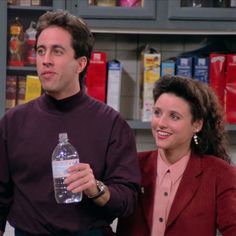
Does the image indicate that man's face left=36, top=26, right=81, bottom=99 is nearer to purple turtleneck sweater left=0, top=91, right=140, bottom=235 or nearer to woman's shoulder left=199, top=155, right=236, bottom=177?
purple turtleneck sweater left=0, top=91, right=140, bottom=235

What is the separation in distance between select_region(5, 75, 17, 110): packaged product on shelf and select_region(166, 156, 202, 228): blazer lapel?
4.16 ft

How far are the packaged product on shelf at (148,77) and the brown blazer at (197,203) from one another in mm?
983

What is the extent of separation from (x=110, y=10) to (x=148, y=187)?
1.16m

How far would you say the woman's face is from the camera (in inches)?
67.9

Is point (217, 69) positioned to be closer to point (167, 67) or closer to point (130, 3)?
point (167, 67)

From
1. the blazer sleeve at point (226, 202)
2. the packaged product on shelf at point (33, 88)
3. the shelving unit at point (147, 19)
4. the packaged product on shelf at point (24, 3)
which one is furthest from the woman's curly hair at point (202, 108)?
the packaged product on shelf at point (24, 3)

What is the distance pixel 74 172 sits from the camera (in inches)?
52.6

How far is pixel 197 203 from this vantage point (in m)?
1.68

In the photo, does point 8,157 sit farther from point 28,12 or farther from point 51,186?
point 28,12

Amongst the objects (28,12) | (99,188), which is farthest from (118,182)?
(28,12)

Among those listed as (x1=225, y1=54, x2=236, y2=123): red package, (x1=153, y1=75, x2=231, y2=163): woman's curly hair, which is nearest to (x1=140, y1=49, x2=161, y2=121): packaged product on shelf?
(x1=225, y1=54, x2=236, y2=123): red package

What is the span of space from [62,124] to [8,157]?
0.19 m

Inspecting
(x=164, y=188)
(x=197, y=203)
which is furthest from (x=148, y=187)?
(x=197, y=203)

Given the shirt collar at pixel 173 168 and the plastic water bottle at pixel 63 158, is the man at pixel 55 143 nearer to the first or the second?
the plastic water bottle at pixel 63 158
